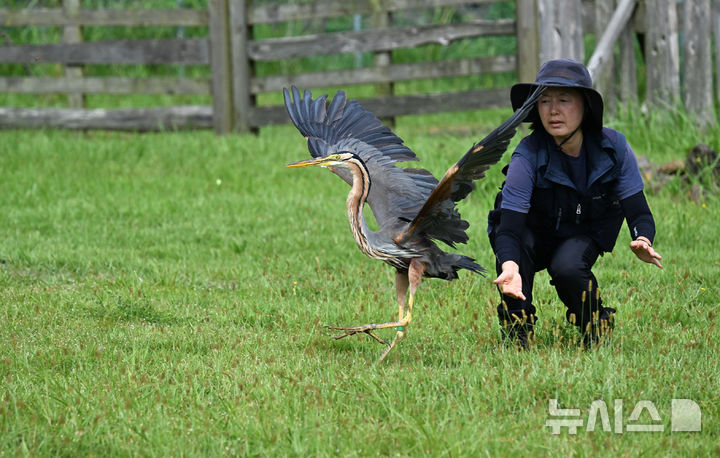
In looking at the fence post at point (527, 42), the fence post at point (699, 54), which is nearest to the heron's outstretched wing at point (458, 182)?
the fence post at point (699, 54)

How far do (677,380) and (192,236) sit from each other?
177 inches

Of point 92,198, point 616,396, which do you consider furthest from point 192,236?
point 616,396

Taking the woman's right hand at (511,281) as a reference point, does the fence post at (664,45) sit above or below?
above

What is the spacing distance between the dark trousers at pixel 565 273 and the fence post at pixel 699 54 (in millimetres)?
6074

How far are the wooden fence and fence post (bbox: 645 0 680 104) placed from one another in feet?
0.04

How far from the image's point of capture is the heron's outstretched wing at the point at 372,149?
4.45 metres

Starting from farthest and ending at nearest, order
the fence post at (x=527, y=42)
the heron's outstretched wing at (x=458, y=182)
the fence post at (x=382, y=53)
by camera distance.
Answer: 1. the fence post at (x=382, y=53)
2. the fence post at (x=527, y=42)
3. the heron's outstretched wing at (x=458, y=182)

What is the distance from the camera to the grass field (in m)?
3.44

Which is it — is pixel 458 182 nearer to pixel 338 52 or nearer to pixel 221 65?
pixel 338 52

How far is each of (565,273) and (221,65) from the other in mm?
8096

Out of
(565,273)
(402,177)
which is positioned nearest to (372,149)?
(402,177)

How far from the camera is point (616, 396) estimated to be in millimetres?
3717

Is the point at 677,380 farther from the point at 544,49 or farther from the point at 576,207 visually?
the point at 544,49

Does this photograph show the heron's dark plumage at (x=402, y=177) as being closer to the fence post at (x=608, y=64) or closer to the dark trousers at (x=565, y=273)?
the dark trousers at (x=565, y=273)
